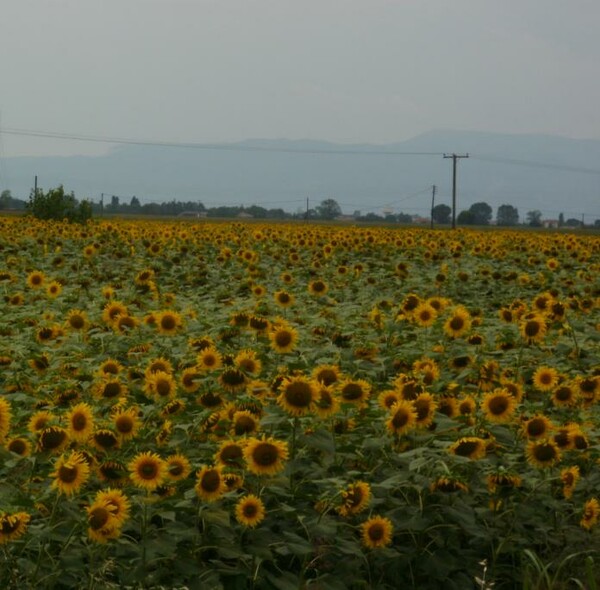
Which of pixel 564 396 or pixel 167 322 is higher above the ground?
pixel 167 322

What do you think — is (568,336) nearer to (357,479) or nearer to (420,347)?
(420,347)

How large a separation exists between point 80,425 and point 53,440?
0.50 feet

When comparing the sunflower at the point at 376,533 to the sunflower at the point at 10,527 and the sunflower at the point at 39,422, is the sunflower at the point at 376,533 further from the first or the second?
the sunflower at the point at 39,422

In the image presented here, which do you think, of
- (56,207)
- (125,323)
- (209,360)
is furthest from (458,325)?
(56,207)

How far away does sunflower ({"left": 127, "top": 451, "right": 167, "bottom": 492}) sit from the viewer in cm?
379

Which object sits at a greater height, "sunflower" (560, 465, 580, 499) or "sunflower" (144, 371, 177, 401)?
"sunflower" (144, 371, 177, 401)

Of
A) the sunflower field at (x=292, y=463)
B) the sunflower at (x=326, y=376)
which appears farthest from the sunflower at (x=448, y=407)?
the sunflower at (x=326, y=376)

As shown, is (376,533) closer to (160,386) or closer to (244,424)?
(244,424)

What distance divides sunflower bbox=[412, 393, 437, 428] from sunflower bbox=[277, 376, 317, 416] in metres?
0.53

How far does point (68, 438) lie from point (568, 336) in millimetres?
4975

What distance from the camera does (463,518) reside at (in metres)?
4.17

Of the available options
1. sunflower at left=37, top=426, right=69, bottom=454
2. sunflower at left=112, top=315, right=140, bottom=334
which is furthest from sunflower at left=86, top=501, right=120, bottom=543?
sunflower at left=112, top=315, right=140, bottom=334

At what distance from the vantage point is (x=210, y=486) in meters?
3.78

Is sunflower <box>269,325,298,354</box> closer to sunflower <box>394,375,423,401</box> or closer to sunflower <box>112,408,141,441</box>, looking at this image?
sunflower <box>394,375,423,401</box>
